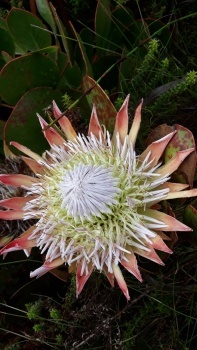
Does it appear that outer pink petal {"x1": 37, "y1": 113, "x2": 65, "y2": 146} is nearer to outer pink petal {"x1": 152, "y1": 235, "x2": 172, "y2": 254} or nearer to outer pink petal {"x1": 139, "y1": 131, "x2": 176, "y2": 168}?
outer pink petal {"x1": 139, "y1": 131, "x2": 176, "y2": 168}

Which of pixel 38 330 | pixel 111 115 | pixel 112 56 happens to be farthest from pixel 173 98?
pixel 38 330

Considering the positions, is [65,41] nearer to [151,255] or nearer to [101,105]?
[101,105]

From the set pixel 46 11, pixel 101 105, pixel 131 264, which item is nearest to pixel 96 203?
pixel 131 264

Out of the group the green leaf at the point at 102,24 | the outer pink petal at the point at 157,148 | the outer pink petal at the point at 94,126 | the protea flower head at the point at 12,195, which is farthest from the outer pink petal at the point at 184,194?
the green leaf at the point at 102,24

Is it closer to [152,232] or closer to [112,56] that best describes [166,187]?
[152,232]

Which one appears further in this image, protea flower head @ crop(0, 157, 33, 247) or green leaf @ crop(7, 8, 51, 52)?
green leaf @ crop(7, 8, 51, 52)

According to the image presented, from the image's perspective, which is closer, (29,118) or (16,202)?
(16,202)

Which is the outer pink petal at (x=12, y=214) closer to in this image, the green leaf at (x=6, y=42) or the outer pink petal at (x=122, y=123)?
the outer pink petal at (x=122, y=123)

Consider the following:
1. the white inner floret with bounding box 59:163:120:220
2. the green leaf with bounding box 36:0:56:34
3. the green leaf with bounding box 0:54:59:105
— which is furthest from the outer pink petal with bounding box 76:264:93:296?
the green leaf with bounding box 36:0:56:34
